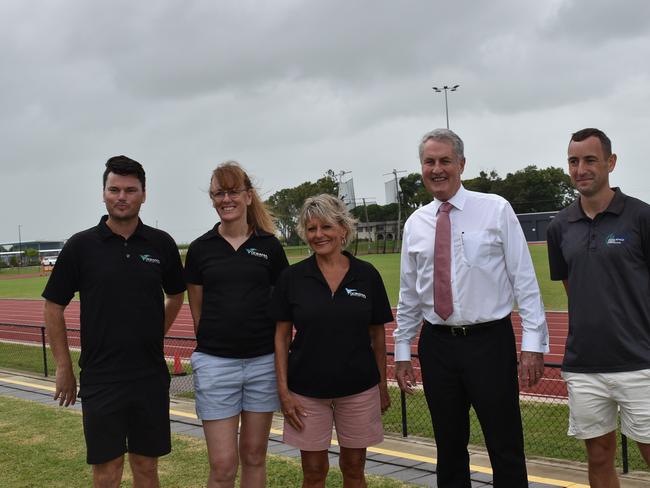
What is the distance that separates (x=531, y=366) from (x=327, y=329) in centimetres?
111

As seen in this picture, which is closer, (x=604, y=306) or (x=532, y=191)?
(x=604, y=306)

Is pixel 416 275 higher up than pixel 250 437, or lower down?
higher up

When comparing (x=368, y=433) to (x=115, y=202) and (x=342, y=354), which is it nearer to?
(x=342, y=354)

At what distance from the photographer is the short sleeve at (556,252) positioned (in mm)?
4082

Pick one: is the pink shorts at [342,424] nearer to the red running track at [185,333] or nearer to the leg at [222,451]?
the leg at [222,451]

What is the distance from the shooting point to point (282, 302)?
3.89m

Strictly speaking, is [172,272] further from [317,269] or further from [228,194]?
[317,269]

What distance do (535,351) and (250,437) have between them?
5.27ft

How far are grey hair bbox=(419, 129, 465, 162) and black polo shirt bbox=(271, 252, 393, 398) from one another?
813 millimetres

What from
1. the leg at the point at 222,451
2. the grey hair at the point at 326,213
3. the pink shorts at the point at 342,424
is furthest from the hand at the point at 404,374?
the leg at the point at 222,451

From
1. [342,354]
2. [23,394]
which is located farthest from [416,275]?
[23,394]

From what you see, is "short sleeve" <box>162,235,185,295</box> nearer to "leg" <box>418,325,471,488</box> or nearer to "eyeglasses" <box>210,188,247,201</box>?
"eyeglasses" <box>210,188,247,201</box>

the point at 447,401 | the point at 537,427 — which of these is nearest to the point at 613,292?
the point at 447,401

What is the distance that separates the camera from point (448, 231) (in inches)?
156
